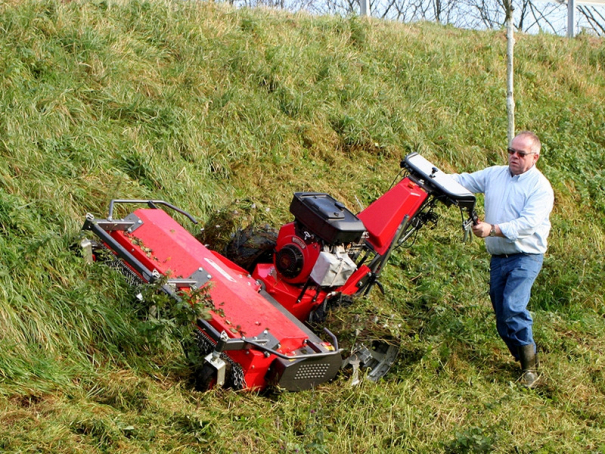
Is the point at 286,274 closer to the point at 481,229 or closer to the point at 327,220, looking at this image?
the point at 327,220

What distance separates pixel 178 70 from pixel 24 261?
160 inches

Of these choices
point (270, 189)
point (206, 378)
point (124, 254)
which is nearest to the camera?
point (206, 378)

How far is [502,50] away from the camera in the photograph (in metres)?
13.0

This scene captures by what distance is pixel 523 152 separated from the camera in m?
5.61

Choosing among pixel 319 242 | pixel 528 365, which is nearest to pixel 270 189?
pixel 319 242

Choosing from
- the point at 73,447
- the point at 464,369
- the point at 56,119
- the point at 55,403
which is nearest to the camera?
the point at 73,447

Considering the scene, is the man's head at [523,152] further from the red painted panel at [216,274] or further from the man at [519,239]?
the red painted panel at [216,274]

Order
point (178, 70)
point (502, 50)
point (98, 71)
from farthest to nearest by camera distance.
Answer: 1. point (502, 50)
2. point (178, 70)
3. point (98, 71)

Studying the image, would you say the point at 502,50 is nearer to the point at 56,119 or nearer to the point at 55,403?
the point at 56,119

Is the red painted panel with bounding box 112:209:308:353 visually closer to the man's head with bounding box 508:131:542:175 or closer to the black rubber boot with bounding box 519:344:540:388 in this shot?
the black rubber boot with bounding box 519:344:540:388

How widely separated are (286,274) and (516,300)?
5.78 ft

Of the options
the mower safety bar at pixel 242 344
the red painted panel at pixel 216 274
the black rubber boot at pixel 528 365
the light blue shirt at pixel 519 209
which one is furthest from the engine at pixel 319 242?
the black rubber boot at pixel 528 365

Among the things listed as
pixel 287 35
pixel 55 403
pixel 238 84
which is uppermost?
pixel 287 35

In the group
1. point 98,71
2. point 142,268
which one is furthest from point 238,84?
point 142,268
